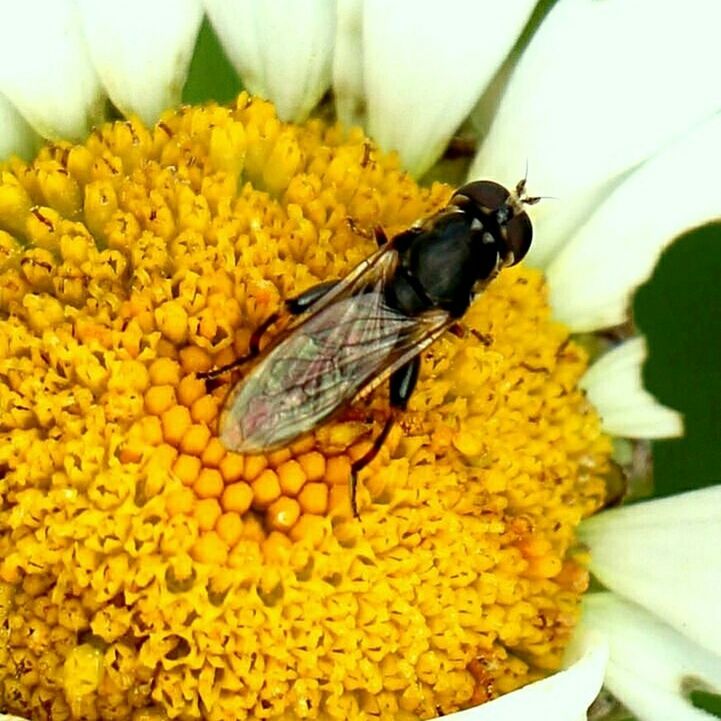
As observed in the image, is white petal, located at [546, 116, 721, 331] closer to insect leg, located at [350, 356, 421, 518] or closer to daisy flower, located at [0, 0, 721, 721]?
daisy flower, located at [0, 0, 721, 721]

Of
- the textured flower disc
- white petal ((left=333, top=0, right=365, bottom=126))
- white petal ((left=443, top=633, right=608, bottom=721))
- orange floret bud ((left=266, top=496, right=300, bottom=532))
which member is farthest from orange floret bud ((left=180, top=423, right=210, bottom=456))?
white petal ((left=333, top=0, right=365, bottom=126))

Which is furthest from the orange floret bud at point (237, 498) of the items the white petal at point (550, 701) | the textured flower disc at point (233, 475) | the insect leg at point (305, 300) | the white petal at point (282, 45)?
the white petal at point (282, 45)

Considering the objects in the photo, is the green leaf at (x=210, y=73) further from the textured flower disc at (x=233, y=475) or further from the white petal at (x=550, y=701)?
the white petal at (x=550, y=701)

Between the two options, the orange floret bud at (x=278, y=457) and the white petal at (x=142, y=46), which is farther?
the white petal at (x=142, y=46)

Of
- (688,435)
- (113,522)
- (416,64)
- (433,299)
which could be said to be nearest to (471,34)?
(416,64)

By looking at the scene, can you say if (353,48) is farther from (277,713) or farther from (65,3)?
(277,713)
